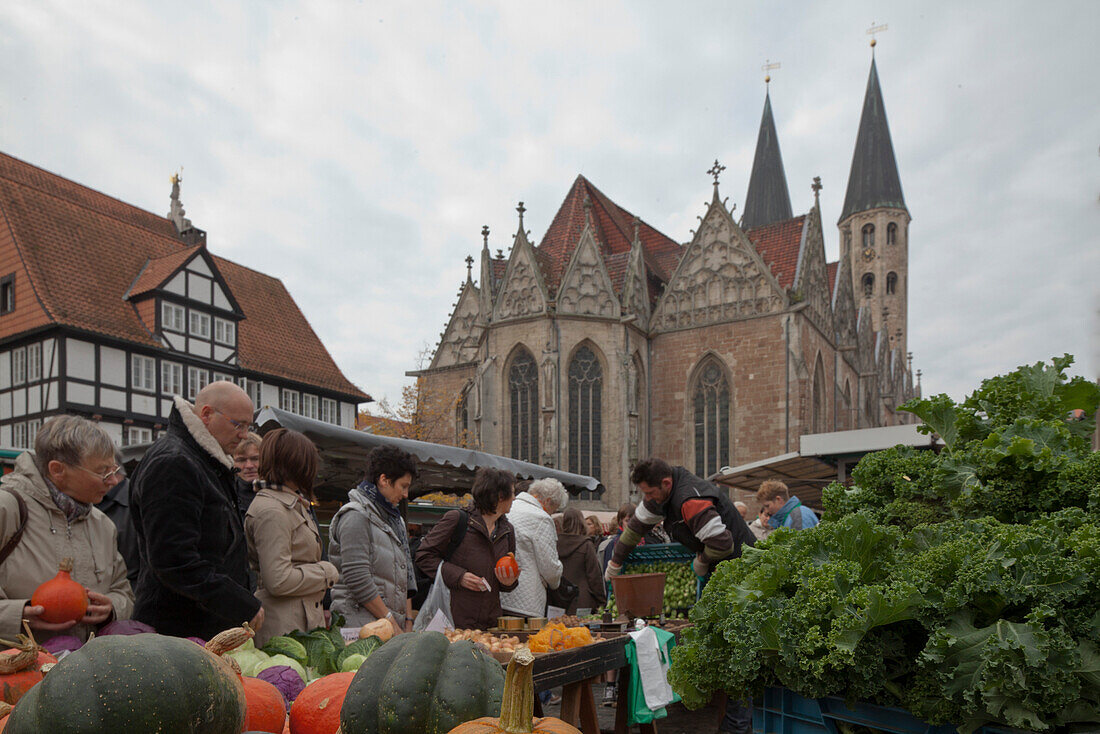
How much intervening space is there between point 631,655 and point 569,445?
22535 millimetres

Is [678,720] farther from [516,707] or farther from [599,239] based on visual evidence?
[599,239]

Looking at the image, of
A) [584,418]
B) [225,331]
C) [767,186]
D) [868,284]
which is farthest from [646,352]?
[868,284]

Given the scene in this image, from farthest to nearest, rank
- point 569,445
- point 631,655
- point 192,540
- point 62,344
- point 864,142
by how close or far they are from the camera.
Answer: point 864,142
point 569,445
point 62,344
point 631,655
point 192,540

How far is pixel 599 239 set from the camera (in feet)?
104

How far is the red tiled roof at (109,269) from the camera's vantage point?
61.7ft

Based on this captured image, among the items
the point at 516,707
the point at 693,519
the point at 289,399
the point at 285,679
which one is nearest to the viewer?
the point at 516,707

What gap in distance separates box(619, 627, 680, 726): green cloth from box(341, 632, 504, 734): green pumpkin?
2.91m

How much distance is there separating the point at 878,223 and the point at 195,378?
47.6 m

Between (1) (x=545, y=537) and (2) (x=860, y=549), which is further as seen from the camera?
(1) (x=545, y=537)

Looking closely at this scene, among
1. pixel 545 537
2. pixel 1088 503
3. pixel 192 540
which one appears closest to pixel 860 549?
pixel 1088 503

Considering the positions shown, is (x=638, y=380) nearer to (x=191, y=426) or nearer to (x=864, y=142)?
(x=191, y=426)

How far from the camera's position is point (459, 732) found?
4.29 feet

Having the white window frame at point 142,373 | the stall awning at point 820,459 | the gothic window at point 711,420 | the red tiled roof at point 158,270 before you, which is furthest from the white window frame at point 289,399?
the stall awning at point 820,459

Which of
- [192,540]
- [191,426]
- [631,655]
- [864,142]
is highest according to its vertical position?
[864,142]
